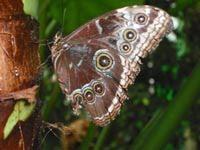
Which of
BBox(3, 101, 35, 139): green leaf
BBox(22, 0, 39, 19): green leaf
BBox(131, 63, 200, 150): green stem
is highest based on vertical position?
BBox(22, 0, 39, 19): green leaf

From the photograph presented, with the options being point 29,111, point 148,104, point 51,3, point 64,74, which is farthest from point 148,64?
point 29,111

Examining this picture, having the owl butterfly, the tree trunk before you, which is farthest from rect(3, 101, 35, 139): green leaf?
the owl butterfly

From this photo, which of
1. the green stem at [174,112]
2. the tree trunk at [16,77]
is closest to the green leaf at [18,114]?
the tree trunk at [16,77]

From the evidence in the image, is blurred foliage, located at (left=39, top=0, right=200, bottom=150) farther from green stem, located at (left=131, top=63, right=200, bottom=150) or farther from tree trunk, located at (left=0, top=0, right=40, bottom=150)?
tree trunk, located at (left=0, top=0, right=40, bottom=150)

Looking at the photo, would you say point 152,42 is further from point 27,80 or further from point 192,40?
point 192,40

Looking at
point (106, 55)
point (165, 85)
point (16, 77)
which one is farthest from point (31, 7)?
point (165, 85)

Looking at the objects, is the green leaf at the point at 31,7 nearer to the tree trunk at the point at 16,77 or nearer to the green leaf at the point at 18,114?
the tree trunk at the point at 16,77

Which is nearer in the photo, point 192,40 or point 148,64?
point 148,64
